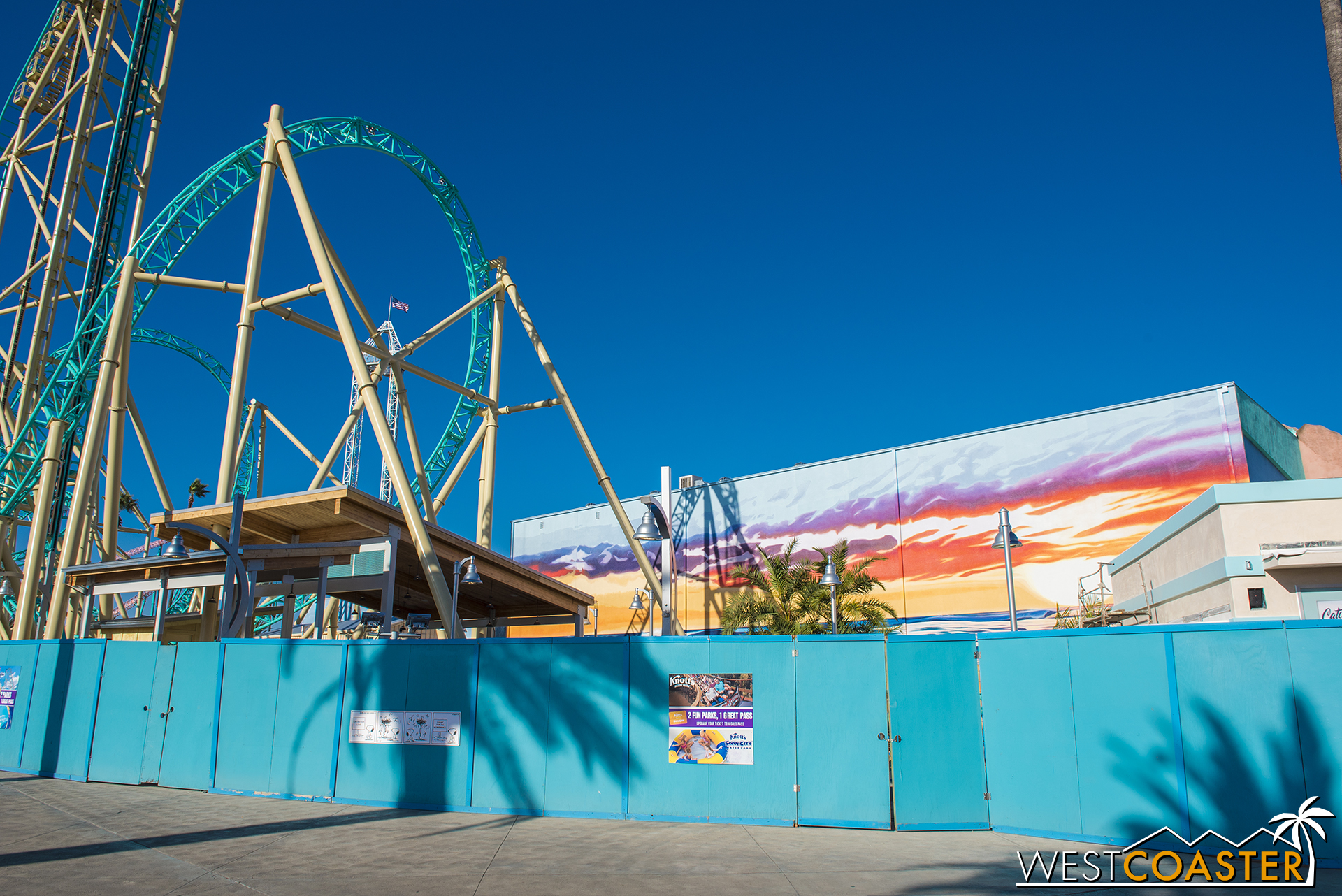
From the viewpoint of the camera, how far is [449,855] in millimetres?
7598

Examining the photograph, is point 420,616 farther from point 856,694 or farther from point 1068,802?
point 1068,802

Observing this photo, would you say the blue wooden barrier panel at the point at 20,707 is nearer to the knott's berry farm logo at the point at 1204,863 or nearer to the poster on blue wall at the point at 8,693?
the poster on blue wall at the point at 8,693

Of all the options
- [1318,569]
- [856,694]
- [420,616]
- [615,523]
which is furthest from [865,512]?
[856,694]

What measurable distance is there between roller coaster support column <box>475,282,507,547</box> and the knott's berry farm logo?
62.6 ft

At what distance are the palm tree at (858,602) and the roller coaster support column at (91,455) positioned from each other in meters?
20.2

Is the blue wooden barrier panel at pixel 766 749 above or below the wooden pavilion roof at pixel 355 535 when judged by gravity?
below

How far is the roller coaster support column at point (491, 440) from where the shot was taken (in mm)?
25172

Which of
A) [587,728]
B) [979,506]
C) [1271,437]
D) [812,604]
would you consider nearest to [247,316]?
[587,728]

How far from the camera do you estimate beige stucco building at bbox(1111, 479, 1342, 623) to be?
12773 millimetres

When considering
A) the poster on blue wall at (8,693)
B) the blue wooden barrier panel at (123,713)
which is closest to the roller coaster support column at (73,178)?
the poster on blue wall at (8,693)

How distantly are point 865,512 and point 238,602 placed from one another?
2314 cm

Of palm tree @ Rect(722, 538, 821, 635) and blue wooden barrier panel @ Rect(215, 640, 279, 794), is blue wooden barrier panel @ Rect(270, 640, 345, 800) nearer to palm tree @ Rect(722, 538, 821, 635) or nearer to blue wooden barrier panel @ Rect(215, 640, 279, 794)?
blue wooden barrier panel @ Rect(215, 640, 279, 794)

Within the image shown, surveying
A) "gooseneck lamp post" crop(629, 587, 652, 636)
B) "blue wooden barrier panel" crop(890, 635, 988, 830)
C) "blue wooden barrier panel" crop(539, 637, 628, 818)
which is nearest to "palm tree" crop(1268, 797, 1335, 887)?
"blue wooden barrier panel" crop(890, 635, 988, 830)

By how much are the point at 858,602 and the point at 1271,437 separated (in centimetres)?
1441
